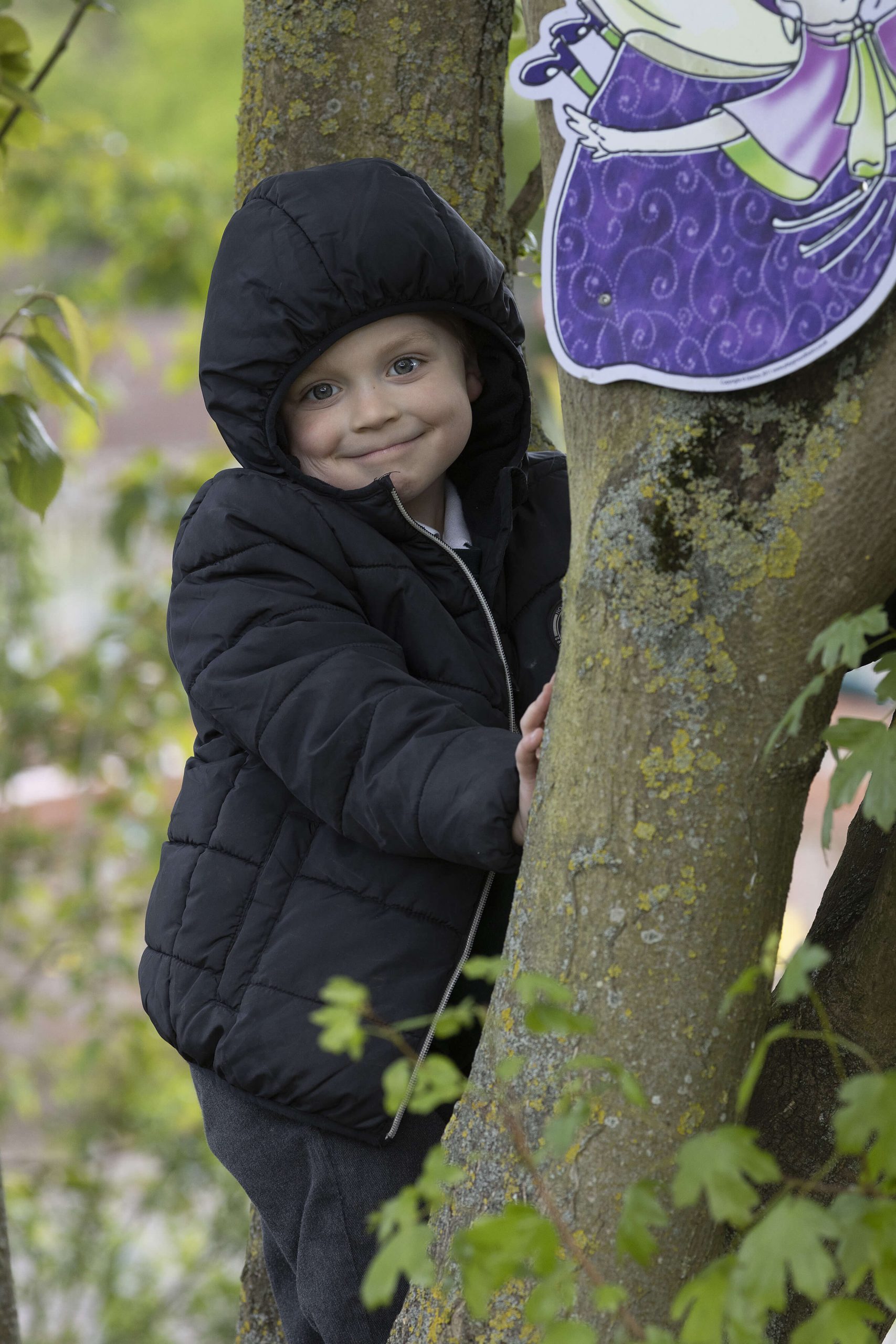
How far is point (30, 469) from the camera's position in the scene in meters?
2.13

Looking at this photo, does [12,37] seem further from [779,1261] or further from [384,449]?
[779,1261]

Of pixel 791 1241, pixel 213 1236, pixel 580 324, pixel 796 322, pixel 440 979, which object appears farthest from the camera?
pixel 213 1236

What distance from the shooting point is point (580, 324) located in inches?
42.5

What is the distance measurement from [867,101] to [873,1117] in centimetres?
67

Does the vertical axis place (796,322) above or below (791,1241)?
above

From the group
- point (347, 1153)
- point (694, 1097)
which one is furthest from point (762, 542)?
point (347, 1153)

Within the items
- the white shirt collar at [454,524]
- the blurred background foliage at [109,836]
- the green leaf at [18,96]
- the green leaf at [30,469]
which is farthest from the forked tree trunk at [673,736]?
the blurred background foliage at [109,836]

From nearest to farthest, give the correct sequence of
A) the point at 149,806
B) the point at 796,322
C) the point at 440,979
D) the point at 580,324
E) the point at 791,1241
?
1. the point at 791,1241
2. the point at 796,322
3. the point at 580,324
4. the point at 440,979
5. the point at 149,806

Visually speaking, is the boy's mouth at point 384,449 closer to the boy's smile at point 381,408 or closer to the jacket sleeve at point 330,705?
the boy's smile at point 381,408


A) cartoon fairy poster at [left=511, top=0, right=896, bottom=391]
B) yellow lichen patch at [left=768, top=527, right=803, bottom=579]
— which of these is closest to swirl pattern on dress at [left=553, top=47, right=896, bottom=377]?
cartoon fairy poster at [left=511, top=0, right=896, bottom=391]

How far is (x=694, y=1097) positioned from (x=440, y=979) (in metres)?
0.40

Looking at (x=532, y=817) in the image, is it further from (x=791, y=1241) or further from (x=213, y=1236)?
(x=213, y=1236)

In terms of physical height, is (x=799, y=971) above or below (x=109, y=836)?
above

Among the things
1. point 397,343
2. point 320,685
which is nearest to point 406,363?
point 397,343
